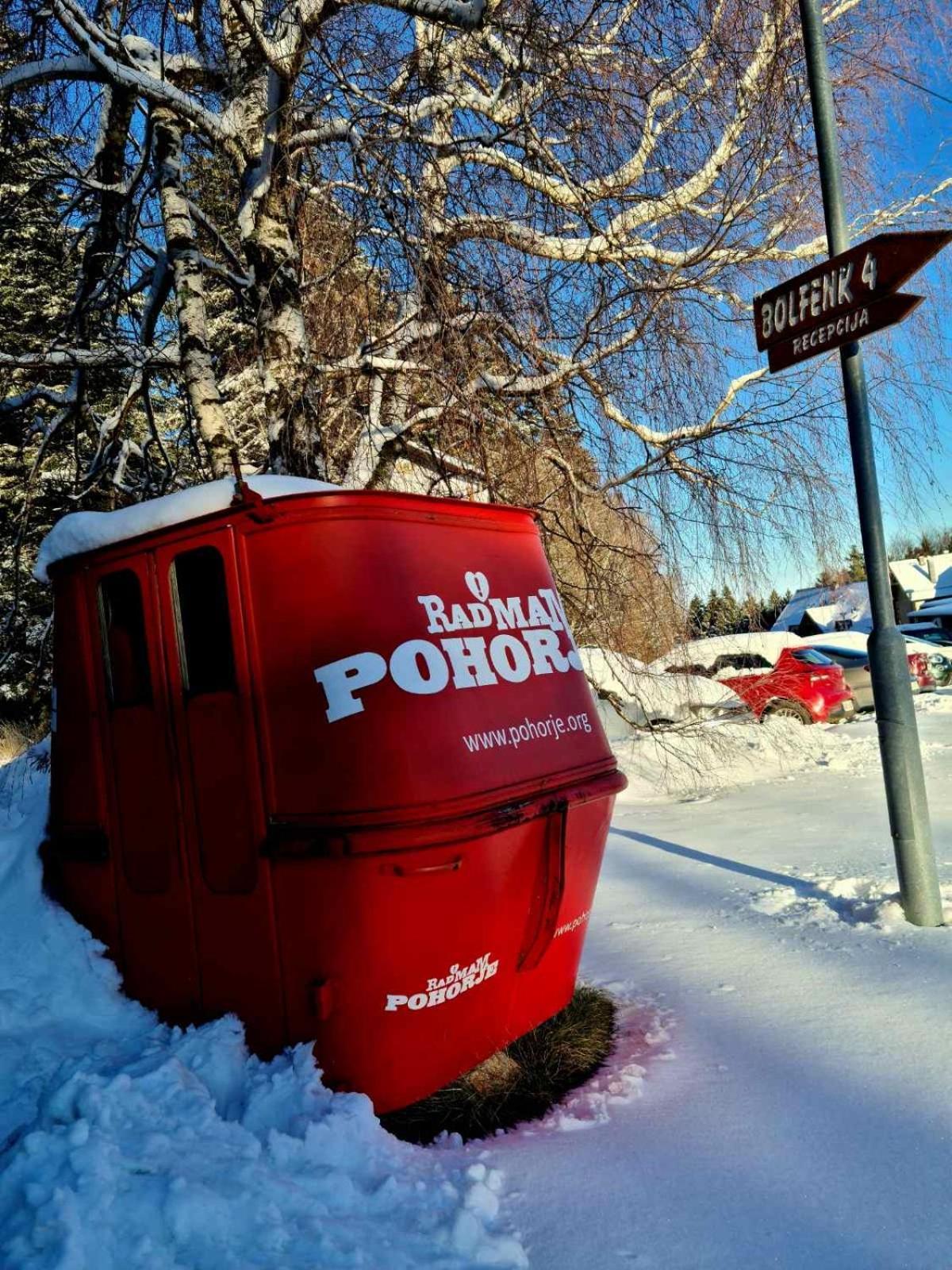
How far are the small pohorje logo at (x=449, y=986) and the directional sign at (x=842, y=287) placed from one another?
345 cm

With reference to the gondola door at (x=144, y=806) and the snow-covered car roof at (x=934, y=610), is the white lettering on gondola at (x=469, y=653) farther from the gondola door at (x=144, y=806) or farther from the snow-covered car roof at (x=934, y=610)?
the snow-covered car roof at (x=934, y=610)

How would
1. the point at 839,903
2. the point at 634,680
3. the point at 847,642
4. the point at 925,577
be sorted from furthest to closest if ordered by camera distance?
1. the point at 925,577
2. the point at 847,642
3. the point at 634,680
4. the point at 839,903

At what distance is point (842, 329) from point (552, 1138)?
3860 millimetres

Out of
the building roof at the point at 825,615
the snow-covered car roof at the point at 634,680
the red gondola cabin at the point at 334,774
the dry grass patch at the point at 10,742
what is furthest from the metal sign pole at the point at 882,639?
the building roof at the point at 825,615

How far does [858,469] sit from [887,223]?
4432 millimetres

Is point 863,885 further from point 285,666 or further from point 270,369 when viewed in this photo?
point 270,369

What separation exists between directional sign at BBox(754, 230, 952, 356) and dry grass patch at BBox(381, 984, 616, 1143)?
3.46 m

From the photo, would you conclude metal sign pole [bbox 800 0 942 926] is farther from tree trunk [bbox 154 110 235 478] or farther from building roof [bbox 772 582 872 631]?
building roof [bbox 772 582 872 631]

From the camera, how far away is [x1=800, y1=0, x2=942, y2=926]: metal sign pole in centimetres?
427

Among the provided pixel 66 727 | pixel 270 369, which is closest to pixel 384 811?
pixel 66 727

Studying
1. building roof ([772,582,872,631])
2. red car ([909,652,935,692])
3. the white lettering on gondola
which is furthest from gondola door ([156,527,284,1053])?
building roof ([772,582,872,631])

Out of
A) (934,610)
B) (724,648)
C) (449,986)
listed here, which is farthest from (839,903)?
(934,610)

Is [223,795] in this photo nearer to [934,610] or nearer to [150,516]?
[150,516]

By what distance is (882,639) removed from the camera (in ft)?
14.4
